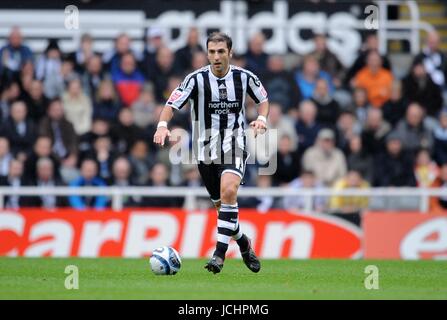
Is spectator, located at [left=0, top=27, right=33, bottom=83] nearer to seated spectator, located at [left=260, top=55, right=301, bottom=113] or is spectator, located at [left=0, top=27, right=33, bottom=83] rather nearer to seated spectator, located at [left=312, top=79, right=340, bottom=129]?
seated spectator, located at [left=260, top=55, right=301, bottom=113]

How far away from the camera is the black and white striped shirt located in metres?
11.8

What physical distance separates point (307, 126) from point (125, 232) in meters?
4.07

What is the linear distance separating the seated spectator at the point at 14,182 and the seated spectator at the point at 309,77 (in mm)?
5387

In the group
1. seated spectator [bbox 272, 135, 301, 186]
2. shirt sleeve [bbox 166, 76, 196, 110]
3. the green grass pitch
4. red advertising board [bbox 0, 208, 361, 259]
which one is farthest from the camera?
seated spectator [bbox 272, 135, 301, 186]

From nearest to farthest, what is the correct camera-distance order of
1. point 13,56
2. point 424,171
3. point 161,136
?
point 161,136, point 424,171, point 13,56

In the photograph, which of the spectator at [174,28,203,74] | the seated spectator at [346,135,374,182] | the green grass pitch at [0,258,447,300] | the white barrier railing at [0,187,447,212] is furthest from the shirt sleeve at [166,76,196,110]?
the spectator at [174,28,203,74]

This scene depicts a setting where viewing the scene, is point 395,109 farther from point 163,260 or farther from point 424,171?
point 163,260

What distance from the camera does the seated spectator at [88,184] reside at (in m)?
17.7

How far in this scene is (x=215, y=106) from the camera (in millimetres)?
11852

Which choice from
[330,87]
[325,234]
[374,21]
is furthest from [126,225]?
[374,21]

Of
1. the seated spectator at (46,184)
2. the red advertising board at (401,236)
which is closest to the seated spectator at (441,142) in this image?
the red advertising board at (401,236)

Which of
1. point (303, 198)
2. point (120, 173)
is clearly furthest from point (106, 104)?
point (303, 198)

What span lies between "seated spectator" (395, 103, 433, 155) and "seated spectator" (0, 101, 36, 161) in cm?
Result: 649

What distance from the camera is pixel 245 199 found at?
18031 millimetres
